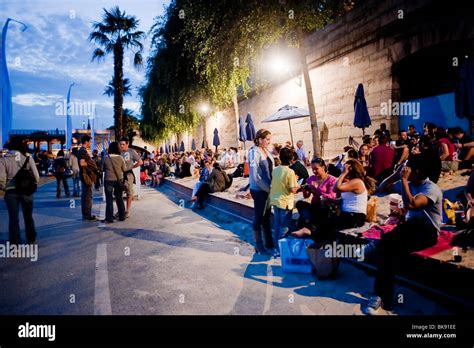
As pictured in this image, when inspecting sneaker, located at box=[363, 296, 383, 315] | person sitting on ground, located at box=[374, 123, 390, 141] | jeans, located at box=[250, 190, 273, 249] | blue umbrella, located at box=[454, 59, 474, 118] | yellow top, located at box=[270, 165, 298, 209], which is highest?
blue umbrella, located at box=[454, 59, 474, 118]

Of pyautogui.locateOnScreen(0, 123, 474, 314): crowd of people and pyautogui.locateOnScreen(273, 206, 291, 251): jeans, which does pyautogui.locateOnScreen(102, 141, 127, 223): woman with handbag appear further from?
pyautogui.locateOnScreen(273, 206, 291, 251): jeans

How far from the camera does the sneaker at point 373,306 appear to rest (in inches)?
127

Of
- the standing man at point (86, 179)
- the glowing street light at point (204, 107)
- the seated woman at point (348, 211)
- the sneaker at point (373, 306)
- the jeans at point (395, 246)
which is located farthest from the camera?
the glowing street light at point (204, 107)

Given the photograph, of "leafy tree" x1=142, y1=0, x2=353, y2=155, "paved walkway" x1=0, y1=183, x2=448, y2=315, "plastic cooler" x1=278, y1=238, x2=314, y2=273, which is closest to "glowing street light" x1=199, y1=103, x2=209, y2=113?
"leafy tree" x1=142, y1=0, x2=353, y2=155

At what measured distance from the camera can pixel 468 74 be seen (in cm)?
698

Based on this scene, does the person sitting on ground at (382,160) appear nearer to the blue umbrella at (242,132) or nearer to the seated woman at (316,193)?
the seated woman at (316,193)

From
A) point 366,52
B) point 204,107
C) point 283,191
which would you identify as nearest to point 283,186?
point 283,191

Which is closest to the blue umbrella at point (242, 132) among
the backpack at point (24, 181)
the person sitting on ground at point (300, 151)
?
the person sitting on ground at point (300, 151)

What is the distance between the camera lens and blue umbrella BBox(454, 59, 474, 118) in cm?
691

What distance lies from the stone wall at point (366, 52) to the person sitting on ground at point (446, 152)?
2.88m

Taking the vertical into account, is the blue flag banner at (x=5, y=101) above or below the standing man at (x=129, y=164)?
above

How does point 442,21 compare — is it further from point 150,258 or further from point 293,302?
point 150,258

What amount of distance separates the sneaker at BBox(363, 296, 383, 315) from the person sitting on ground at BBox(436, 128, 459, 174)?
19.7 ft

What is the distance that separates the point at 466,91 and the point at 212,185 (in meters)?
7.63
